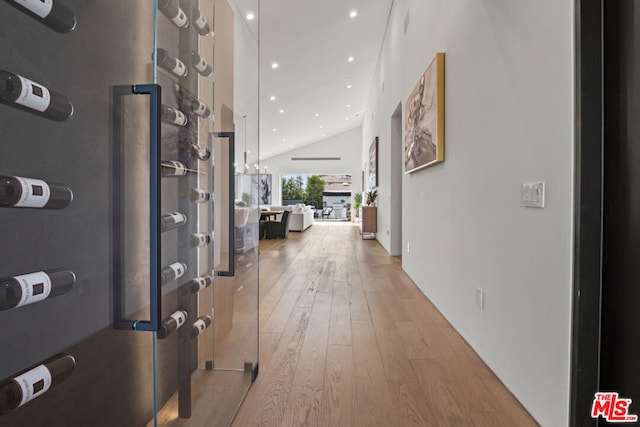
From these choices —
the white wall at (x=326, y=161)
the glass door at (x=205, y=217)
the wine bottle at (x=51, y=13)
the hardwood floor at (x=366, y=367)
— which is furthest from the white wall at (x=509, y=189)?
the white wall at (x=326, y=161)

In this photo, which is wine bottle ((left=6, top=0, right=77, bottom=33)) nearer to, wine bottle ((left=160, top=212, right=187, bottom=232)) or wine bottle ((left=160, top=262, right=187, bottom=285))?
wine bottle ((left=160, top=212, right=187, bottom=232))

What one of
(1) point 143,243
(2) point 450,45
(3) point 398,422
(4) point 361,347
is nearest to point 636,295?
(3) point 398,422

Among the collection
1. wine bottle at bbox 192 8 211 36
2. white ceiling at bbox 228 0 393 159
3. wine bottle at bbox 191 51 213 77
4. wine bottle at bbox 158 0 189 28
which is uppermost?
white ceiling at bbox 228 0 393 159

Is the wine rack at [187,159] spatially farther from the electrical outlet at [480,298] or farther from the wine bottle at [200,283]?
the electrical outlet at [480,298]

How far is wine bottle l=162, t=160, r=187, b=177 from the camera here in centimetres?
108

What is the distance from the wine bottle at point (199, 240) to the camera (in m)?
1.30

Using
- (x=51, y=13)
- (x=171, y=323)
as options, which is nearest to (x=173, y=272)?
(x=171, y=323)

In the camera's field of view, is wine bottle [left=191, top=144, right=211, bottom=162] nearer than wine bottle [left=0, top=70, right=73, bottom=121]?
No

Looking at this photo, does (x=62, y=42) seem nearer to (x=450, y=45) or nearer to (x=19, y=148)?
(x=19, y=148)

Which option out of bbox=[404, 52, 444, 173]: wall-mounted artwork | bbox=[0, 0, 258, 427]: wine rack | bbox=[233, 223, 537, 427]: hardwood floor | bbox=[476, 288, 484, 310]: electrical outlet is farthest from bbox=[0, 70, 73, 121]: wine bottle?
bbox=[404, 52, 444, 173]: wall-mounted artwork

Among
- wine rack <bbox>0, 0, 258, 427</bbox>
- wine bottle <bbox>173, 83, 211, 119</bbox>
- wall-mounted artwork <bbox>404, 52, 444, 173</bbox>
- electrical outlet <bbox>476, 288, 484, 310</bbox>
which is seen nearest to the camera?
wine rack <bbox>0, 0, 258, 427</bbox>

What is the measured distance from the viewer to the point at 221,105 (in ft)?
4.93

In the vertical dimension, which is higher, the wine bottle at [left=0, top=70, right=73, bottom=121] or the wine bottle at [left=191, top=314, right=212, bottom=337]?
the wine bottle at [left=0, top=70, right=73, bottom=121]

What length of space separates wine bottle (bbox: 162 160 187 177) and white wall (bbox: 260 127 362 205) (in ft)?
46.1
